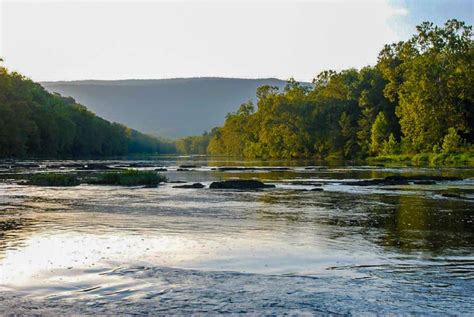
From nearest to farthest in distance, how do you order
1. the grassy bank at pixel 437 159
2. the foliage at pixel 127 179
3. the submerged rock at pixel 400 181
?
the submerged rock at pixel 400 181 < the foliage at pixel 127 179 < the grassy bank at pixel 437 159

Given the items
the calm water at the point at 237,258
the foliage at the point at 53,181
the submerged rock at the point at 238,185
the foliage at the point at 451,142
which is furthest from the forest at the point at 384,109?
the calm water at the point at 237,258

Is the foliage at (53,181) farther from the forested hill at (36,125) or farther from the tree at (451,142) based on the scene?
the forested hill at (36,125)

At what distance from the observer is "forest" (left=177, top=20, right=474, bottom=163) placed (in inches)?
3583

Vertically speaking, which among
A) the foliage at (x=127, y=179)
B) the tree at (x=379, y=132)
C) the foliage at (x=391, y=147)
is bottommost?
the foliage at (x=127, y=179)

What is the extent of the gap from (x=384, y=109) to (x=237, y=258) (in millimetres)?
107766

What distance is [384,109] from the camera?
4651 inches

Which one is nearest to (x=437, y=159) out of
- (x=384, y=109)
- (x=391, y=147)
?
(x=391, y=147)

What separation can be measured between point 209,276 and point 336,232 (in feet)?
25.5

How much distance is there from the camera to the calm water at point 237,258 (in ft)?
34.8

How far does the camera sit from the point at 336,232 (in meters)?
19.5

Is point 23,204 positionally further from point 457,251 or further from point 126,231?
point 457,251

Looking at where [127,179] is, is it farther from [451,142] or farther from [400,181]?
[451,142]

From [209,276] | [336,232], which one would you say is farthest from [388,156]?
[209,276]

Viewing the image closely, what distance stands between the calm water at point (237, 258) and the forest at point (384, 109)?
66121 millimetres
